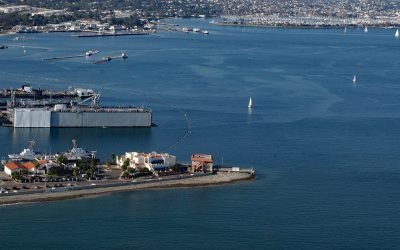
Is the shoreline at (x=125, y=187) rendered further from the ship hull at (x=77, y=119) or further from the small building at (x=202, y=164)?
the ship hull at (x=77, y=119)

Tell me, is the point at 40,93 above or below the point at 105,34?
above

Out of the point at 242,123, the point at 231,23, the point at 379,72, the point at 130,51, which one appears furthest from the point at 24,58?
the point at 231,23

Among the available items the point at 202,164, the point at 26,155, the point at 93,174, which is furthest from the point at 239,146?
the point at 26,155

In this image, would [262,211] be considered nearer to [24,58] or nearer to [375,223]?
[375,223]

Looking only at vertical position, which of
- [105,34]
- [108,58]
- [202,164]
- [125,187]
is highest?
[202,164]

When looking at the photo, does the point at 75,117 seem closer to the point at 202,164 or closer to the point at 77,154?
the point at 77,154

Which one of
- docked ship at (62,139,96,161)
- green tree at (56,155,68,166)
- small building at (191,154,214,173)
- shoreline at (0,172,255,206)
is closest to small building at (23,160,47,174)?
green tree at (56,155,68,166)
